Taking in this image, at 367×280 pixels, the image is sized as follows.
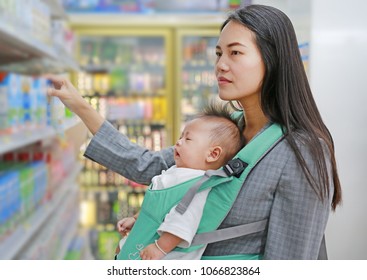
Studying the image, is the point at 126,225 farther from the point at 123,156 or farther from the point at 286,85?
the point at 286,85

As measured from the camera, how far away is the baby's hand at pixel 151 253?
97cm

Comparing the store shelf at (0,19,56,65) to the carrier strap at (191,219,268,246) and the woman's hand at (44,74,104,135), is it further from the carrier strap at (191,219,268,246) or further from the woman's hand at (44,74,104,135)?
the carrier strap at (191,219,268,246)

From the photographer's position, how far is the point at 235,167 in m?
0.95

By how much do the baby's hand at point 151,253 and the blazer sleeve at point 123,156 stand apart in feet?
0.62

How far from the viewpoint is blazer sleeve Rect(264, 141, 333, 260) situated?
96cm

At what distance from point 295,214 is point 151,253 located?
0.25m

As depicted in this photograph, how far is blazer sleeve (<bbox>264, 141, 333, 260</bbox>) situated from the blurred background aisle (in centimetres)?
61

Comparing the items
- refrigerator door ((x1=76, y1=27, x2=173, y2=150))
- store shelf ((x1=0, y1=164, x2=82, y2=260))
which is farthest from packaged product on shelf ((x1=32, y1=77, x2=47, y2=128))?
refrigerator door ((x1=76, y1=27, x2=173, y2=150))

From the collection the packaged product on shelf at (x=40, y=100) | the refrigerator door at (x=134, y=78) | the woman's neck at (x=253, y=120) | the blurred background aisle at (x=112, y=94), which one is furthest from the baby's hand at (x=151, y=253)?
the refrigerator door at (x=134, y=78)

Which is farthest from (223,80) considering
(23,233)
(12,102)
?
(23,233)

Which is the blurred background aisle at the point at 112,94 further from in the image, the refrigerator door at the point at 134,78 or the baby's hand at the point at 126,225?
the baby's hand at the point at 126,225

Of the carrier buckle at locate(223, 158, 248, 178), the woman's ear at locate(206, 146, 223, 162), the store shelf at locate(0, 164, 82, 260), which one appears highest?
the woman's ear at locate(206, 146, 223, 162)

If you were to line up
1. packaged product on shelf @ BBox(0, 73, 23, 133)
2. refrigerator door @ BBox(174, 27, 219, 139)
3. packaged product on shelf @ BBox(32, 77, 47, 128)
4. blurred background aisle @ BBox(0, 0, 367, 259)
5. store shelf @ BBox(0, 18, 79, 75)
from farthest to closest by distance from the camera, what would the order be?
refrigerator door @ BBox(174, 27, 219, 139)
packaged product on shelf @ BBox(32, 77, 47, 128)
store shelf @ BBox(0, 18, 79, 75)
packaged product on shelf @ BBox(0, 73, 23, 133)
blurred background aisle @ BBox(0, 0, 367, 259)
